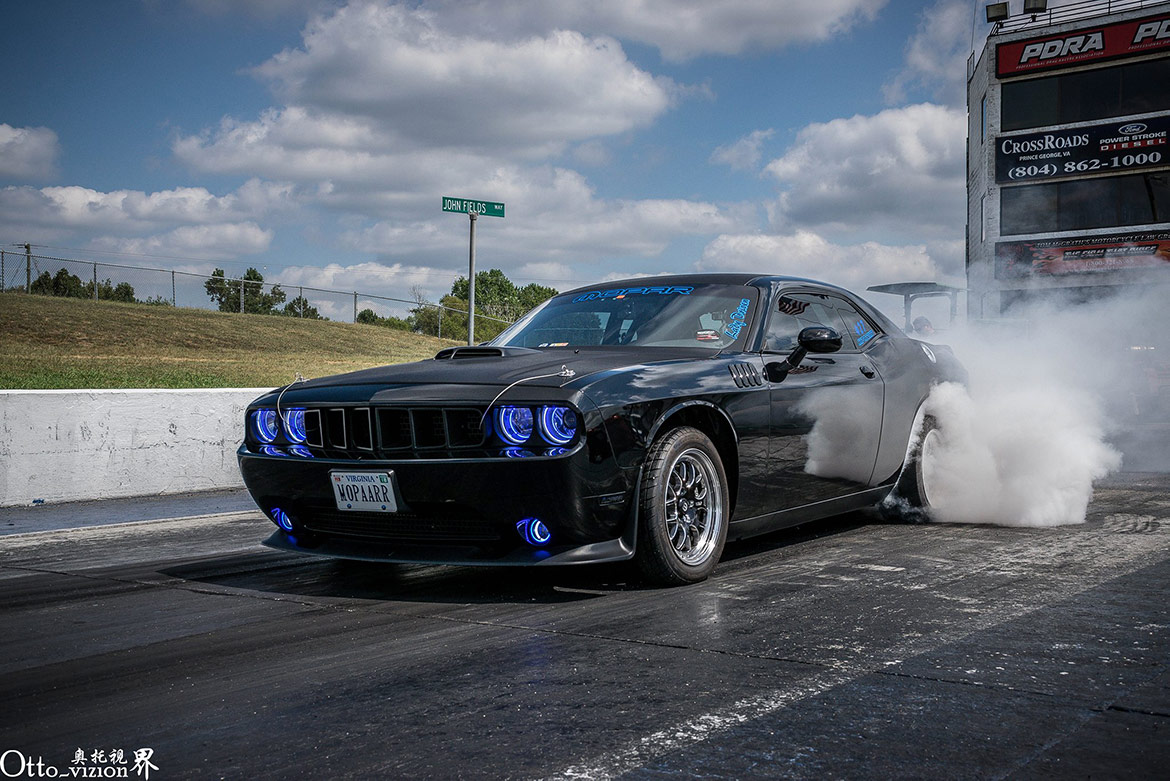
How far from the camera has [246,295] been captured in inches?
1452

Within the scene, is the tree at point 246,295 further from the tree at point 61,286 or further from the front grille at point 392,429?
the front grille at point 392,429

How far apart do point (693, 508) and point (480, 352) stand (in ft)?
4.21

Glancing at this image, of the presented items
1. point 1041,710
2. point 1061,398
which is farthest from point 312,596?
point 1061,398

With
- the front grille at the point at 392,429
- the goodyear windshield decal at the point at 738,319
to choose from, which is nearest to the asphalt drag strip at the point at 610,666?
the front grille at the point at 392,429

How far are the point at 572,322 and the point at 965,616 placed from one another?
2.55 m

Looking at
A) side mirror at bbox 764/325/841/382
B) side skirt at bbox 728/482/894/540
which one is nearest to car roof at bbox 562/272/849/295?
side mirror at bbox 764/325/841/382

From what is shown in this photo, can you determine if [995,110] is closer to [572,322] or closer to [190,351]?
[190,351]

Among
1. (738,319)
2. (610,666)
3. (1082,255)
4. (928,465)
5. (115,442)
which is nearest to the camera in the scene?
(610,666)

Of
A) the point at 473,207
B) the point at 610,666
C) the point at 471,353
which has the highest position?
Answer: the point at 473,207

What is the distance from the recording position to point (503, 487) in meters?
4.04

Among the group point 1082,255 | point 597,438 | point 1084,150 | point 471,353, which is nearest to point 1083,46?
point 1084,150

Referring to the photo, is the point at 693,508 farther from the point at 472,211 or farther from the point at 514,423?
the point at 472,211

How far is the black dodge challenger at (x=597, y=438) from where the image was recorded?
13.3 feet

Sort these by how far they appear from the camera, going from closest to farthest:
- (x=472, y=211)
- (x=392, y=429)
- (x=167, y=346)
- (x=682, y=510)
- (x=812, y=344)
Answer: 1. (x=392, y=429)
2. (x=682, y=510)
3. (x=812, y=344)
4. (x=472, y=211)
5. (x=167, y=346)
